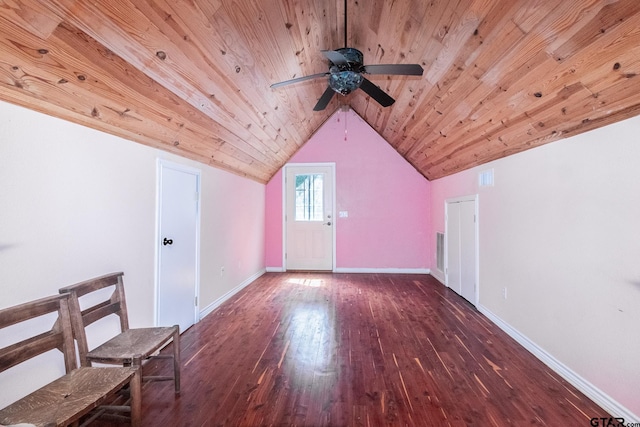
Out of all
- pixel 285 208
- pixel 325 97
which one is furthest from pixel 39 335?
pixel 285 208

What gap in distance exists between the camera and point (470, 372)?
2.12 m

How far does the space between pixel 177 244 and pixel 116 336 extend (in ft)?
3.60

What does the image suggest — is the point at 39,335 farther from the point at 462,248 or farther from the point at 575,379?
the point at 462,248

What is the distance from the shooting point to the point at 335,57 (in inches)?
73.5

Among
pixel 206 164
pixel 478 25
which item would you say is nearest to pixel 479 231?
pixel 478 25

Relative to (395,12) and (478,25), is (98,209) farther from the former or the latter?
(478,25)

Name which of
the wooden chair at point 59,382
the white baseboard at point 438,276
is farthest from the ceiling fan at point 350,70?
the white baseboard at point 438,276

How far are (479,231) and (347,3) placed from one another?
2826 millimetres

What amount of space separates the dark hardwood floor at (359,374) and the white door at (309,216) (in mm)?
2076

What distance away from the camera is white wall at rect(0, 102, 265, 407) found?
A: 1377 millimetres

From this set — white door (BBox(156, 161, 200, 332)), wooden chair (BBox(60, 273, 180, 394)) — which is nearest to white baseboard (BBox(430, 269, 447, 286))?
white door (BBox(156, 161, 200, 332))

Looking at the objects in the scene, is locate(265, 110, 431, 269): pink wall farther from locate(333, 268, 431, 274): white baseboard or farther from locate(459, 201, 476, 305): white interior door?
locate(459, 201, 476, 305): white interior door

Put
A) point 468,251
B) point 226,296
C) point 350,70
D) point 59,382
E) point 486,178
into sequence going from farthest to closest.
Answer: point 226,296 < point 468,251 < point 486,178 < point 350,70 < point 59,382

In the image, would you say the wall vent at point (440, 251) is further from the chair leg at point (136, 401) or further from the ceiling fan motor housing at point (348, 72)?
the chair leg at point (136, 401)
